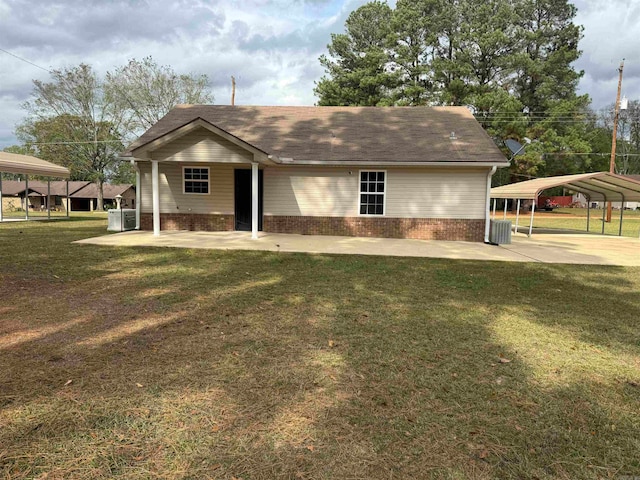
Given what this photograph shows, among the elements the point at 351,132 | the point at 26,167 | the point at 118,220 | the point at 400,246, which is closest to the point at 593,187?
the point at 351,132

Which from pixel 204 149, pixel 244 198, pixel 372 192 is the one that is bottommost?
pixel 244 198

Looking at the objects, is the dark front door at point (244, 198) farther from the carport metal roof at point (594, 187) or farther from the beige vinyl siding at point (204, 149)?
the carport metal roof at point (594, 187)

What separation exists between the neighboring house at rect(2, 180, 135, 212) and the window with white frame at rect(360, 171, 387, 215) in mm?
39807

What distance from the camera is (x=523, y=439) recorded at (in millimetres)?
2410

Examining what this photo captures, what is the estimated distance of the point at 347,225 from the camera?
1378cm

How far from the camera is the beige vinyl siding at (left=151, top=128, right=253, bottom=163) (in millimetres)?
11766

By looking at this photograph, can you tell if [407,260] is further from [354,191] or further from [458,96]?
[458,96]

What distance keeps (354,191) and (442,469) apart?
470 inches

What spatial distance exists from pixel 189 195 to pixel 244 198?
1.99 meters

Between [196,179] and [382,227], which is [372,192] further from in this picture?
[196,179]

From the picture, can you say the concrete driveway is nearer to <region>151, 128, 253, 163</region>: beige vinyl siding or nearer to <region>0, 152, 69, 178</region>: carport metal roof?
<region>151, 128, 253, 163</region>: beige vinyl siding

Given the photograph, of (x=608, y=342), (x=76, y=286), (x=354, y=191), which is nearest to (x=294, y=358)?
(x=608, y=342)

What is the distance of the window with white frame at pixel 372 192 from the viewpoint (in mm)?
13602

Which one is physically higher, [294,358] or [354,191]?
[354,191]
